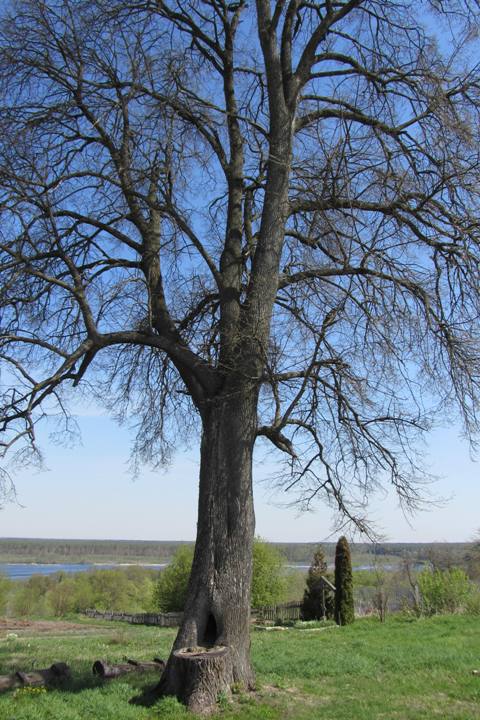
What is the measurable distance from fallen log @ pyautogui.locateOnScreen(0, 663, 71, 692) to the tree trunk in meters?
1.52

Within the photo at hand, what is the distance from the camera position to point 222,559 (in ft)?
23.2

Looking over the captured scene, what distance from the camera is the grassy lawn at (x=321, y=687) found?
6.16 meters

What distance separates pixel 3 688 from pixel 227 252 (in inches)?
230

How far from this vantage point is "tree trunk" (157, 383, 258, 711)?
21.7ft

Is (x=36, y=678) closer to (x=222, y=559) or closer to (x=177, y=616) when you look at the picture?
(x=222, y=559)

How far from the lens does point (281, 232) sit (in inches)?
319

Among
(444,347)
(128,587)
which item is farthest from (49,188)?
(128,587)

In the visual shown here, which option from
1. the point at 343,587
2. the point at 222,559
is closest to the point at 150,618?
the point at 343,587

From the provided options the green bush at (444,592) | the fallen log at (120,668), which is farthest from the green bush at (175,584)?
the fallen log at (120,668)

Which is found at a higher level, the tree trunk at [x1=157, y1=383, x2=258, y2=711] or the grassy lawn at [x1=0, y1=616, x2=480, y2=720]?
the tree trunk at [x1=157, y1=383, x2=258, y2=711]

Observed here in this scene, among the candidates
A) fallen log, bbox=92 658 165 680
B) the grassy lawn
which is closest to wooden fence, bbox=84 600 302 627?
the grassy lawn

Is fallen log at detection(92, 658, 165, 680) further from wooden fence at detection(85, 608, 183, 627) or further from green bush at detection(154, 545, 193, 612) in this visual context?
green bush at detection(154, 545, 193, 612)

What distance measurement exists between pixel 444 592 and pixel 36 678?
15.0m

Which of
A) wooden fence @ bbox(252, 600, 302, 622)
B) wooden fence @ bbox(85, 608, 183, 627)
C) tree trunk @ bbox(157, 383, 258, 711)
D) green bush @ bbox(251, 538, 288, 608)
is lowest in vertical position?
wooden fence @ bbox(85, 608, 183, 627)
